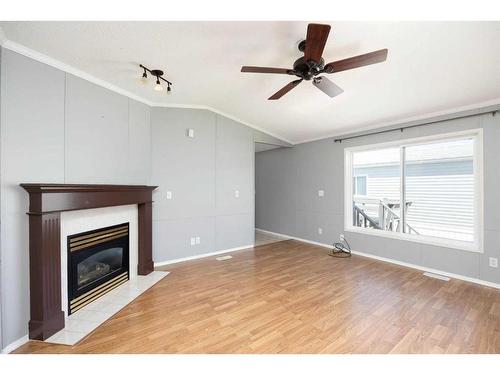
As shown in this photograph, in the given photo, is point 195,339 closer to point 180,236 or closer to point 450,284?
point 180,236

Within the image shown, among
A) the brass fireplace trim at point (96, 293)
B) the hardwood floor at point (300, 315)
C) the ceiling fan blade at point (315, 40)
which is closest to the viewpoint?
the ceiling fan blade at point (315, 40)

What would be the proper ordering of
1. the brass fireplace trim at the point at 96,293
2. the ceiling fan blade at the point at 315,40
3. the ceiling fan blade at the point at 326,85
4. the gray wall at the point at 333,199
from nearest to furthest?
the ceiling fan blade at the point at 315,40
the ceiling fan blade at the point at 326,85
the brass fireplace trim at the point at 96,293
the gray wall at the point at 333,199

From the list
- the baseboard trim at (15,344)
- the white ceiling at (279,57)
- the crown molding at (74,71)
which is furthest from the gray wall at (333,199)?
the baseboard trim at (15,344)

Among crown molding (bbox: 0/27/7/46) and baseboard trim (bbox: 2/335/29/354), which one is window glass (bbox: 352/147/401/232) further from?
crown molding (bbox: 0/27/7/46)

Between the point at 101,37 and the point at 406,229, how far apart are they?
4968mm

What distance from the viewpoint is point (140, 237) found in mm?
3250

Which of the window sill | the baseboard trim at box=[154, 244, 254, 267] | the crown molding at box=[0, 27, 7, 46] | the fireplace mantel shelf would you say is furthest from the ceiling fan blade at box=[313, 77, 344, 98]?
the baseboard trim at box=[154, 244, 254, 267]

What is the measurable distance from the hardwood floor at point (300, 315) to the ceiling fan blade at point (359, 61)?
2310 mm

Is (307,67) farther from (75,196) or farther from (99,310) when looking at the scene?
(99,310)

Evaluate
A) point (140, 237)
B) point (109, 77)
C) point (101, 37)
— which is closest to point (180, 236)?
point (140, 237)

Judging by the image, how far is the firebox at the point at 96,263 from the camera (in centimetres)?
231

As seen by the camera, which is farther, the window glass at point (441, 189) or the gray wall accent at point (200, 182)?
the gray wall accent at point (200, 182)

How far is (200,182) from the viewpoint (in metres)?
4.01

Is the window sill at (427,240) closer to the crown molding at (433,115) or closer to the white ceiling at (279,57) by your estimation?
the crown molding at (433,115)
